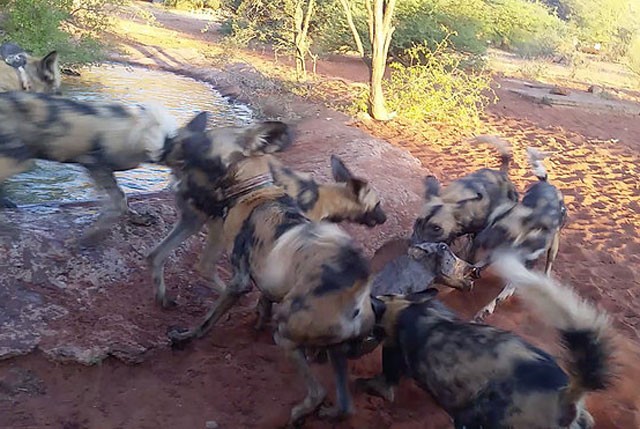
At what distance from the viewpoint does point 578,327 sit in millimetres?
2770

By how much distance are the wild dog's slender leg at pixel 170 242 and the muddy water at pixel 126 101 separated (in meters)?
1.06

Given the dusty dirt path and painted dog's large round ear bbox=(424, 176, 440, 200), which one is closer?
the dusty dirt path

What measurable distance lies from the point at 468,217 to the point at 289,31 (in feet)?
34.2

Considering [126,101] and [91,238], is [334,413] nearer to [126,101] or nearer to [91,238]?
[91,238]

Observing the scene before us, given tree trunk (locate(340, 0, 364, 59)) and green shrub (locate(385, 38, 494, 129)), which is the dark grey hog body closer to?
green shrub (locate(385, 38, 494, 129))

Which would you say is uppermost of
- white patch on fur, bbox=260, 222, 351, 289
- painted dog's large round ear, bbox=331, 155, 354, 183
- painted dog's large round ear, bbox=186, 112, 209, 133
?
painted dog's large round ear, bbox=186, 112, 209, 133

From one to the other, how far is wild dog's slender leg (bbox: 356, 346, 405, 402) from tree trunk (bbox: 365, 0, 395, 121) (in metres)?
8.46

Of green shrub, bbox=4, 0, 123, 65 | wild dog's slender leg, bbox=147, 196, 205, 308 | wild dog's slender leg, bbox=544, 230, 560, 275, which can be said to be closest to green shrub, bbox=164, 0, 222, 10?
green shrub, bbox=4, 0, 123, 65

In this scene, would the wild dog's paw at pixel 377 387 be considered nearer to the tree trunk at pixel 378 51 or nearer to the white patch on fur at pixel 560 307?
the white patch on fur at pixel 560 307

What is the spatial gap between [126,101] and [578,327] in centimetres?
888

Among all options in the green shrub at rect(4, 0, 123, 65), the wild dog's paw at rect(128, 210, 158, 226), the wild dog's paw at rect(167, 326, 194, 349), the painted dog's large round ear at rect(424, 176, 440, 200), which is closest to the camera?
the wild dog's paw at rect(167, 326, 194, 349)

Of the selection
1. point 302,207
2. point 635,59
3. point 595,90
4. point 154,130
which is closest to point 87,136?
point 154,130

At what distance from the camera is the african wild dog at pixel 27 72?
716 centimetres

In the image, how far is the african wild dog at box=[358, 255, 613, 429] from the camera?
9.09ft
